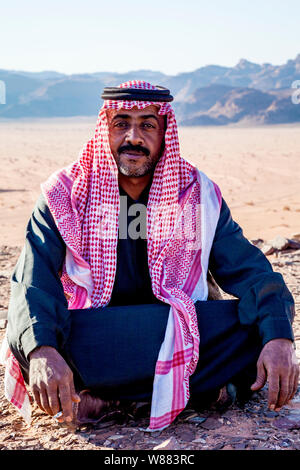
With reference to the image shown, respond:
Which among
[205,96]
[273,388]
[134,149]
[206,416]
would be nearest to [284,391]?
[273,388]

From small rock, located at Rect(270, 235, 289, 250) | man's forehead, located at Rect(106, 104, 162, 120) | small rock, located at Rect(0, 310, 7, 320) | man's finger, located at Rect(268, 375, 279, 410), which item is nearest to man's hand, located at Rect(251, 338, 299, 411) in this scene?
man's finger, located at Rect(268, 375, 279, 410)

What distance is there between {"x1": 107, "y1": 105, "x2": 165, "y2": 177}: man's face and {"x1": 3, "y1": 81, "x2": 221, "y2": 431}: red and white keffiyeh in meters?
0.04

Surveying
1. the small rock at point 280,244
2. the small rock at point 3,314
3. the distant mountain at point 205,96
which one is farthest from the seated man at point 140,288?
the distant mountain at point 205,96

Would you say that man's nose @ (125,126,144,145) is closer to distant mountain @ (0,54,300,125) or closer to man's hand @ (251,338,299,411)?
man's hand @ (251,338,299,411)

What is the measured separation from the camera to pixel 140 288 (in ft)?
9.56

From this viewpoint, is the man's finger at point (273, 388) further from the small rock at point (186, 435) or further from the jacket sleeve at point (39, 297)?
the jacket sleeve at point (39, 297)

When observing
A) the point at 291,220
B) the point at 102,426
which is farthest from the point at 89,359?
the point at 291,220

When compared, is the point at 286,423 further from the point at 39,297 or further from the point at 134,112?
the point at 134,112

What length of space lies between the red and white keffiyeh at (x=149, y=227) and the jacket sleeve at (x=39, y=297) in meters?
0.07

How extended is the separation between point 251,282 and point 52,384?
945 mm

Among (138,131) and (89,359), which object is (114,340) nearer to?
(89,359)

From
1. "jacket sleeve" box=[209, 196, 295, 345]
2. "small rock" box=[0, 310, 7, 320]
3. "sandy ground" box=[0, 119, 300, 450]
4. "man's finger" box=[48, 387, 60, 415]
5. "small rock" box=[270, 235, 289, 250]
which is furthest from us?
"small rock" box=[270, 235, 289, 250]

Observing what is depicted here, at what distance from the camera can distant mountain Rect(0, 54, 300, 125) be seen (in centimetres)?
6688

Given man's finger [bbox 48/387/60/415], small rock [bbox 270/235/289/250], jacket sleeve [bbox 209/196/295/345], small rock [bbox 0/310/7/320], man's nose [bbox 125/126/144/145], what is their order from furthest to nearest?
small rock [bbox 270/235/289/250]
small rock [bbox 0/310/7/320]
man's nose [bbox 125/126/144/145]
jacket sleeve [bbox 209/196/295/345]
man's finger [bbox 48/387/60/415]
